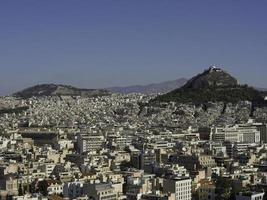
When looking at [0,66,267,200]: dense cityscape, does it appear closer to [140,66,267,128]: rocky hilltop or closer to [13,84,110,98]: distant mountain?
[140,66,267,128]: rocky hilltop

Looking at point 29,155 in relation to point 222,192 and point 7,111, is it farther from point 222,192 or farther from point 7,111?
point 7,111

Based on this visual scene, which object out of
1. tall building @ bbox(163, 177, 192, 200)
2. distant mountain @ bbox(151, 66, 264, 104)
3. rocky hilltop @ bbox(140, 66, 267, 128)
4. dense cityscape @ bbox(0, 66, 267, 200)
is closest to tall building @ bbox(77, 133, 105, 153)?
dense cityscape @ bbox(0, 66, 267, 200)

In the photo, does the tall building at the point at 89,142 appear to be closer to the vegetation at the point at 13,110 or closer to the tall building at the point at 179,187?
the tall building at the point at 179,187

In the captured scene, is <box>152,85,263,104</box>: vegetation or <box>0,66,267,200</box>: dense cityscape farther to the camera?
<box>152,85,263,104</box>: vegetation

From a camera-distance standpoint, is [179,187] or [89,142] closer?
[179,187]

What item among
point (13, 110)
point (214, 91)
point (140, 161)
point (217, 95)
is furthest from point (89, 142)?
point (13, 110)

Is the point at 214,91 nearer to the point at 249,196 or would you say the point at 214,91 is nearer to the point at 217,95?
the point at 217,95

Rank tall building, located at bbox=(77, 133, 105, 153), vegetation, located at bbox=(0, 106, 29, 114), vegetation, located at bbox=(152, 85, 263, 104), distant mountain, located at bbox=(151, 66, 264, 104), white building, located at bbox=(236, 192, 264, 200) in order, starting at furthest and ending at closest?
vegetation, located at bbox=(0, 106, 29, 114) < distant mountain, located at bbox=(151, 66, 264, 104) < vegetation, located at bbox=(152, 85, 263, 104) < tall building, located at bbox=(77, 133, 105, 153) < white building, located at bbox=(236, 192, 264, 200)

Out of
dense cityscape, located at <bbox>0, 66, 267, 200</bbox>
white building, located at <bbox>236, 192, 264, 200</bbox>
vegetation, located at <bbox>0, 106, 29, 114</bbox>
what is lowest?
white building, located at <bbox>236, 192, 264, 200</bbox>

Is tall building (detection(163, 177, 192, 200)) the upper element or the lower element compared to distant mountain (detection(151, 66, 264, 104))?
lower
